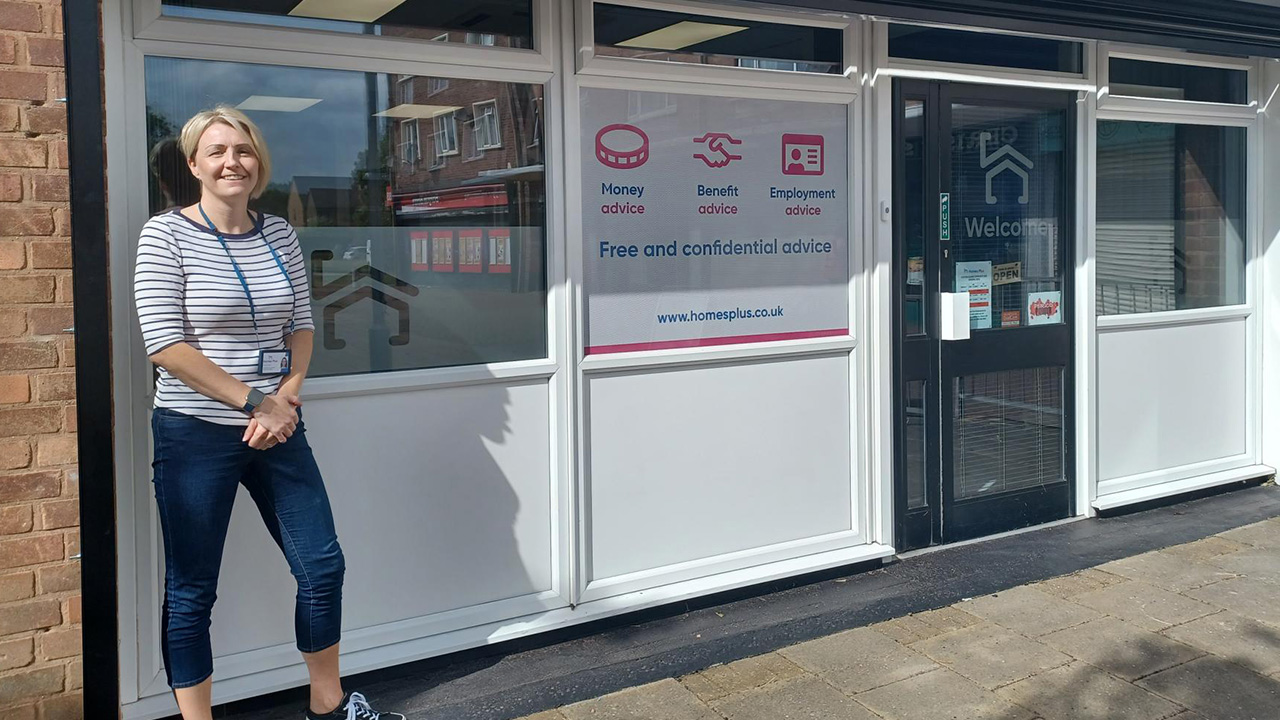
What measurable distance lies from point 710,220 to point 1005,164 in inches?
72.9

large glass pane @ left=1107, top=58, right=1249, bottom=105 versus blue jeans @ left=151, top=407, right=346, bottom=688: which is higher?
large glass pane @ left=1107, top=58, right=1249, bottom=105

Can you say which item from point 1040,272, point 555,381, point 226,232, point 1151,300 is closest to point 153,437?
point 226,232

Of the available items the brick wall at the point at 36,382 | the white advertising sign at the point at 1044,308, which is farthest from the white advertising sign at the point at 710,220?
the brick wall at the point at 36,382

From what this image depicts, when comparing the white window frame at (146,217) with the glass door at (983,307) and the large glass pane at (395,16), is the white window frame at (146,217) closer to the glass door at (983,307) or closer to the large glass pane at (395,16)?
the large glass pane at (395,16)

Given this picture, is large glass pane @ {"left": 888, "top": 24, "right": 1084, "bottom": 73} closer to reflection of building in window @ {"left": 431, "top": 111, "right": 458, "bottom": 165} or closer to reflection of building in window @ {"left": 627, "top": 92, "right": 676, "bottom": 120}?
reflection of building in window @ {"left": 627, "top": 92, "right": 676, "bottom": 120}

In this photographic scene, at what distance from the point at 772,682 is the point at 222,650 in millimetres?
1916

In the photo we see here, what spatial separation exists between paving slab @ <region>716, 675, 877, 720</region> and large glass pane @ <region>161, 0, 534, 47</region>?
8.35ft

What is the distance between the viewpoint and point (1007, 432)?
579cm

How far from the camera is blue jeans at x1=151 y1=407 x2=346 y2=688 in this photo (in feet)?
10.6

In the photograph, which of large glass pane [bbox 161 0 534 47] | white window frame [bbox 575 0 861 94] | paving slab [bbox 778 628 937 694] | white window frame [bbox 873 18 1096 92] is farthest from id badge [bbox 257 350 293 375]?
white window frame [bbox 873 18 1096 92]

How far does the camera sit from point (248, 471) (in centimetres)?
338

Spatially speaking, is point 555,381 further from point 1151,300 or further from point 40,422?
point 1151,300

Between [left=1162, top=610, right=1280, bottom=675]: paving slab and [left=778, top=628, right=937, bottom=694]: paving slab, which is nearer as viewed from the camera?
[left=778, top=628, right=937, bottom=694]: paving slab

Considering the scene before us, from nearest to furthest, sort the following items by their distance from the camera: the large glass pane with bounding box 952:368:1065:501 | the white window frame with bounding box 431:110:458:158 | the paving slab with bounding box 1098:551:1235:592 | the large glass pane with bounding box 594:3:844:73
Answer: the white window frame with bounding box 431:110:458:158 < the large glass pane with bounding box 594:3:844:73 < the paving slab with bounding box 1098:551:1235:592 < the large glass pane with bounding box 952:368:1065:501
